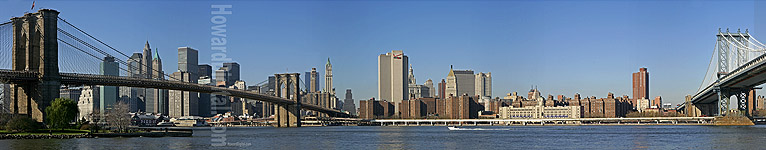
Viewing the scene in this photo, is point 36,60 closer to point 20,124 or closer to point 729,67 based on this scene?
point 20,124

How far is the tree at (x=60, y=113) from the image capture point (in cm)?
5684

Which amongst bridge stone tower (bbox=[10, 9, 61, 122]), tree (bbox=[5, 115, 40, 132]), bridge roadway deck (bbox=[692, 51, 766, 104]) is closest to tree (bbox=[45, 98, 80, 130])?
bridge stone tower (bbox=[10, 9, 61, 122])

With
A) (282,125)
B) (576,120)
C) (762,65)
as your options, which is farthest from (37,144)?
(576,120)

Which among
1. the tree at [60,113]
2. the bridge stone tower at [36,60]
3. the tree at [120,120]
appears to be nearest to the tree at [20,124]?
the tree at [60,113]

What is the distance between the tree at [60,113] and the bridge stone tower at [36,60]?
171 cm

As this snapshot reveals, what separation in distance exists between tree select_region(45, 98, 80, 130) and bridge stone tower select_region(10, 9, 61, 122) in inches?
67.2

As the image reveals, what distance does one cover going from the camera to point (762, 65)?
74.1 meters

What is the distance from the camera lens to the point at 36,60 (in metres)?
60.2

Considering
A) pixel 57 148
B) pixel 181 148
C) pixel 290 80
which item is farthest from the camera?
pixel 290 80

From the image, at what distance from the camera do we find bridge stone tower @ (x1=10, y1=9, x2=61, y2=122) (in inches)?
2331

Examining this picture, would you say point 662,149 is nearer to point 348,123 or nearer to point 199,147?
point 199,147

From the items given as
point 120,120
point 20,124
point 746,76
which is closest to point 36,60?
point 20,124

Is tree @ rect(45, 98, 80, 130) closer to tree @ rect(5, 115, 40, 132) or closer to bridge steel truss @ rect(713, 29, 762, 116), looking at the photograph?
tree @ rect(5, 115, 40, 132)

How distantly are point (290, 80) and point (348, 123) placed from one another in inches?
1852
